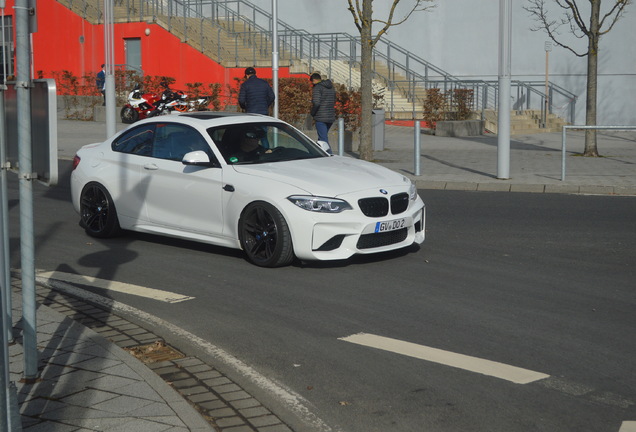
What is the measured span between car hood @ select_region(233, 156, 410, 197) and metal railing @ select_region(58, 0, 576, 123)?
21439mm

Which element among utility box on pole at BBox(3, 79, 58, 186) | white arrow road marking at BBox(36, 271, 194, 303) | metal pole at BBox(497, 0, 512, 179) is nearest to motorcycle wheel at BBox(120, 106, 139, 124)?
metal pole at BBox(497, 0, 512, 179)

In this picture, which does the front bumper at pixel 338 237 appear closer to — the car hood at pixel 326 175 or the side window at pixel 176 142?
the car hood at pixel 326 175

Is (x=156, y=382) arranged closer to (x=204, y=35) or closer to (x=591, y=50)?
(x=591, y=50)

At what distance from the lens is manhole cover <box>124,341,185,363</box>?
20.6ft

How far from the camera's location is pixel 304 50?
35969 millimetres

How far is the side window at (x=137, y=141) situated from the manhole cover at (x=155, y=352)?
4495 mm

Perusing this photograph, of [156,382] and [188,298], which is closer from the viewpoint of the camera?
[156,382]

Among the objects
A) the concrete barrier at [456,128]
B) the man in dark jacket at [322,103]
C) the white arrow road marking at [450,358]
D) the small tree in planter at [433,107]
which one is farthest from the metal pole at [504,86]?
the small tree in planter at [433,107]

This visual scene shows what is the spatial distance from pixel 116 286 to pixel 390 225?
267 centimetres

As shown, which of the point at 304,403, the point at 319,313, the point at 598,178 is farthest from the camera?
the point at 598,178

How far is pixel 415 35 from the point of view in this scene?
115 feet

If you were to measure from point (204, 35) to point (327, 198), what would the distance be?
2973 centimetres

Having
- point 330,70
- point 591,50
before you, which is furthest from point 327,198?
point 330,70

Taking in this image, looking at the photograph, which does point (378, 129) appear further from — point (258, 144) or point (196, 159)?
point (196, 159)
